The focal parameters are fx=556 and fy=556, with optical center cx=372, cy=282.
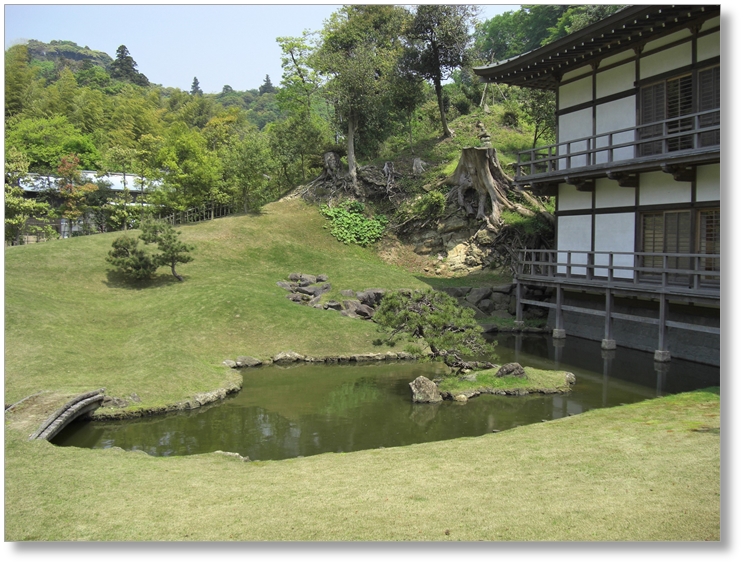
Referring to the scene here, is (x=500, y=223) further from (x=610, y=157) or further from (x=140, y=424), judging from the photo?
(x=140, y=424)

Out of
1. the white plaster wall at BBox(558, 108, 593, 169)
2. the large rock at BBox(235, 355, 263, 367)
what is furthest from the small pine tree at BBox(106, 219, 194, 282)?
the white plaster wall at BBox(558, 108, 593, 169)

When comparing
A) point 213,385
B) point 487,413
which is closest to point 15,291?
point 213,385

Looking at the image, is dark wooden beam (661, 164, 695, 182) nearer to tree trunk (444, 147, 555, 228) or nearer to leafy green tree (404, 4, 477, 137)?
tree trunk (444, 147, 555, 228)

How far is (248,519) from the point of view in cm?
705

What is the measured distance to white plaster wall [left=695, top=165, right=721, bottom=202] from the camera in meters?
16.5

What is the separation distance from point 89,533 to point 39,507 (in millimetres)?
1349

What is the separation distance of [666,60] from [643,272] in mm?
6998

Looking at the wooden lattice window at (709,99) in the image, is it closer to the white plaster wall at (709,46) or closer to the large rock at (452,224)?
the white plaster wall at (709,46)

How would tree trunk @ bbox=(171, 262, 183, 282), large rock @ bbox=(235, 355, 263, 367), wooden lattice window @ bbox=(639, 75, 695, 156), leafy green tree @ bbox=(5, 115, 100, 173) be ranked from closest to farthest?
wooden lattice window @ bbox=(639, 75, 695, 156), large rock @ bbox=(235, 355, 263, 367), tree trunk @ bbox=(171, 262, 183, 282), leafy green tree @ bbox=(5, 115, 100, 173)

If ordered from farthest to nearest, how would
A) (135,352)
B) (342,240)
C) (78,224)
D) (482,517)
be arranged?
1. (78,224)
2. (342,240)
3. (135,352)
4. (482,517)

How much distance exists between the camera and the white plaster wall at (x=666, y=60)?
17.4 meters

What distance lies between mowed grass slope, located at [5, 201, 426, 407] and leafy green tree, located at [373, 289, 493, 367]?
486 cm

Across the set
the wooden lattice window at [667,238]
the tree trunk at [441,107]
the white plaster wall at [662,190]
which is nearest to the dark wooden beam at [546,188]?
the white plaster wall at [662,190]

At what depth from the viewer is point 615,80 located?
2030cm
